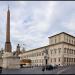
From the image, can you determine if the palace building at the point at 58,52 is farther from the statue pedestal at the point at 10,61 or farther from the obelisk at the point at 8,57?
the obelisk at the point at 8,57

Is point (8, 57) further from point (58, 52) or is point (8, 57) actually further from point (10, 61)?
point (58, 52)

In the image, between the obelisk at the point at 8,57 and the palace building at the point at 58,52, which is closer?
the obelisk at the point at 8,57

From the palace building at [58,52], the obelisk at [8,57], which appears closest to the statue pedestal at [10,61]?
the obelisk at [8,57]

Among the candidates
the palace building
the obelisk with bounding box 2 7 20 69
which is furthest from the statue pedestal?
the palace building

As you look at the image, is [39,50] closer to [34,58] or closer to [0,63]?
[34,58]

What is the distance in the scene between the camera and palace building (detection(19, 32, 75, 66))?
95.1 m

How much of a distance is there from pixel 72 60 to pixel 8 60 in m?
49.2

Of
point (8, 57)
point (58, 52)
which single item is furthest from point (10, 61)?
point (58, 52)

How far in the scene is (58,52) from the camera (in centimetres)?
9688

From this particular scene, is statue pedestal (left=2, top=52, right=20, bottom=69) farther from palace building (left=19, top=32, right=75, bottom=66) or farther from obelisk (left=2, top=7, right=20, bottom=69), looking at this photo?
palace building (left=19, top=32, right=75, bottom=66)

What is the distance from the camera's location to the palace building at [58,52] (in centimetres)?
9512

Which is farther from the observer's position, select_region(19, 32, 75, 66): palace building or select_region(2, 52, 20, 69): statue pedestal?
select_region(19, 32, 75, 66): palace building

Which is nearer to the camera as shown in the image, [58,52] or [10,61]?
[10,61]

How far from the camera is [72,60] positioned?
10438 cm
